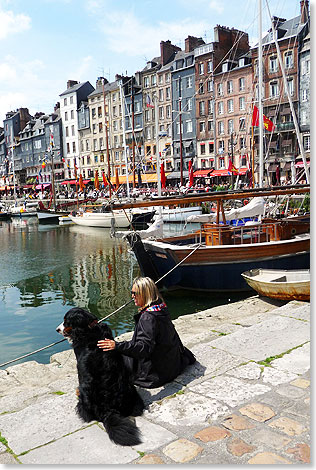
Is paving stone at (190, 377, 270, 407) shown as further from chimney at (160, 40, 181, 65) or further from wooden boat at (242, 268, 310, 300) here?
chimney at (160, 40, 181, 65)

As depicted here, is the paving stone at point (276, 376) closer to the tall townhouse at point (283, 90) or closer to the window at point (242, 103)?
the tall townhouse at point (283, 90)

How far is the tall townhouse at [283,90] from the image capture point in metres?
44.0

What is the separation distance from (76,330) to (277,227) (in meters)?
11.4

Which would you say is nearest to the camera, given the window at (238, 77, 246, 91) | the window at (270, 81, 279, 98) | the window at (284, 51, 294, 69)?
the window at (284, 51, 294, 69)

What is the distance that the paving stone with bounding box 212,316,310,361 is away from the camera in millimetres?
5562

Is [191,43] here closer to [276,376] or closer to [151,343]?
[276,376]

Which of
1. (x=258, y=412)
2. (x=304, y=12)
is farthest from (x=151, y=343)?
(x=304, y=12)

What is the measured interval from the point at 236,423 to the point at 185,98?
55.4 m

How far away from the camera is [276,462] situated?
10.4 ft

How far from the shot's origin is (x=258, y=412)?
3912 millimetres

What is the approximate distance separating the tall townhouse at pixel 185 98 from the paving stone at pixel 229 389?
5012 centimetres

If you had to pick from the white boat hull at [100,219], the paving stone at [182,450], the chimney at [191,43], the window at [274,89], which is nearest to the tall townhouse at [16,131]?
the chimney at [191,43]

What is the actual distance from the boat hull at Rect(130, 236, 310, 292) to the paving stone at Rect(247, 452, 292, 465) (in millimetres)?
9792

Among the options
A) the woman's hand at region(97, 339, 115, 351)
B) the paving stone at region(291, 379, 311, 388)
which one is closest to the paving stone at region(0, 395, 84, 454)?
the woman's hand at region(97, 339, 115, 351)
